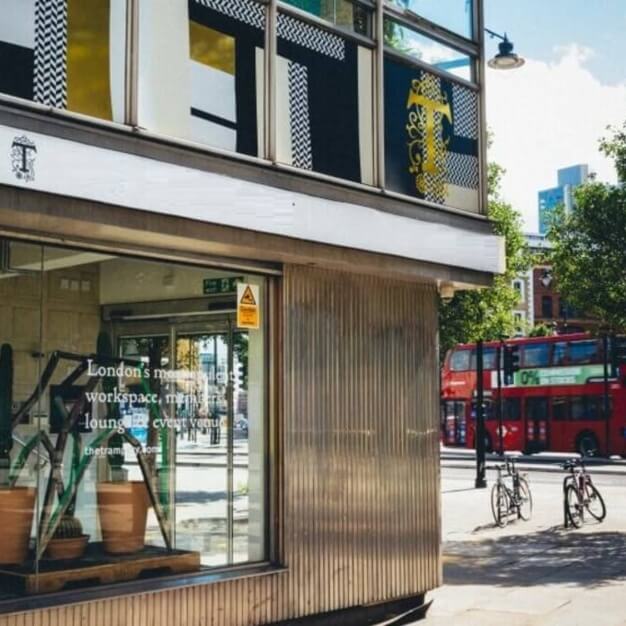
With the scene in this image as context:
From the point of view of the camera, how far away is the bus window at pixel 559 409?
36.1m

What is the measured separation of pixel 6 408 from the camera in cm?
730

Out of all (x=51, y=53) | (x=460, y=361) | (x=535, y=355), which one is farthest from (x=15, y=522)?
(x=460, y=361)

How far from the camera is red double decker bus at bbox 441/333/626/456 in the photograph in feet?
114

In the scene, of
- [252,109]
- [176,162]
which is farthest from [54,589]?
[252,109]

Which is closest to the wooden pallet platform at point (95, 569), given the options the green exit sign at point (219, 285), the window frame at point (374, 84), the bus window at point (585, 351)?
the green exit sign at point (219, 285)

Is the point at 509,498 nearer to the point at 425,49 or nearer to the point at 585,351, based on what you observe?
the point at 425,49

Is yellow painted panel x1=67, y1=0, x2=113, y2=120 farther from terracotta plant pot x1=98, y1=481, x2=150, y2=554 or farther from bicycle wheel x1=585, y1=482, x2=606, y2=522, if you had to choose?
bicycle wheel x1=585, y1=482, x2=606, y2=522

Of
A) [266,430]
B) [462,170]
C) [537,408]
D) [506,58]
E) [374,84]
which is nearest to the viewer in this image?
[266,430]

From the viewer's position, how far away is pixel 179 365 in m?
8.31

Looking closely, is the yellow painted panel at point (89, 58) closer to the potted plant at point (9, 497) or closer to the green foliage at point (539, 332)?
the potted plant at point (9, 497)

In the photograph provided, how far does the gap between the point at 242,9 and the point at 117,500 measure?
387 centimetres

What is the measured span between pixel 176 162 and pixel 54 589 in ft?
10.0

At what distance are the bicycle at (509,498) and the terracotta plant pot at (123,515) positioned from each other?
32.5 ft

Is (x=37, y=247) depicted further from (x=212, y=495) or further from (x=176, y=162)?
(x=212, y=495)
